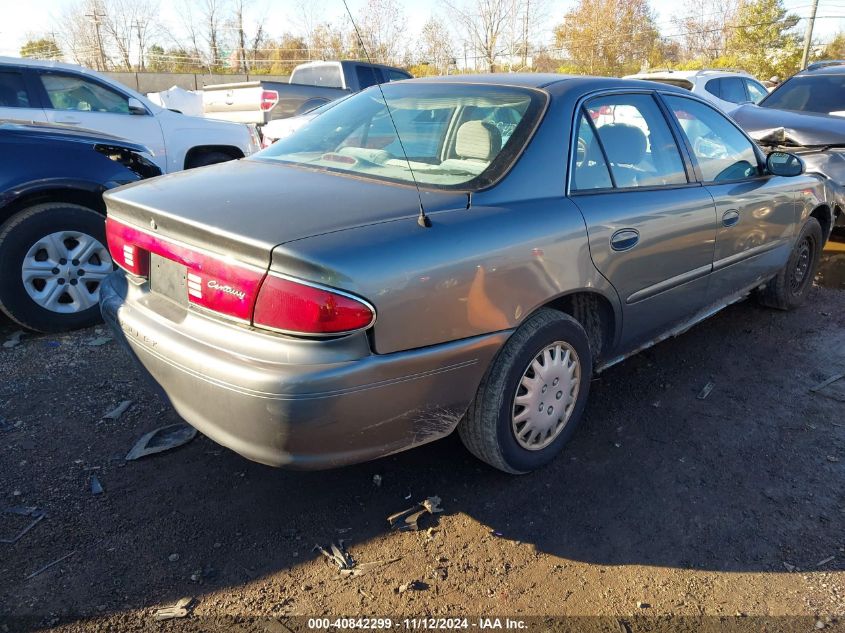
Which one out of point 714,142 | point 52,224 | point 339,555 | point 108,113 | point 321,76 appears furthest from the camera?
point 321,76

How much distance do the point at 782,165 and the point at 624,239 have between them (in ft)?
6.17

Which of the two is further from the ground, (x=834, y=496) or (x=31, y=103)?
(x=31, y=103)

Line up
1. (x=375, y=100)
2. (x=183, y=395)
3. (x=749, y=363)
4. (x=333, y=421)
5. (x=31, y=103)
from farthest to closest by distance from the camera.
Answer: (x=31, y=103), (x=749, y=363), (x=375, y=100), (x=183, y=395), (x=333, y=421)

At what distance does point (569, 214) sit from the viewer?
2.63 metres

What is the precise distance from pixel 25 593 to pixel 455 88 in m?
2.65

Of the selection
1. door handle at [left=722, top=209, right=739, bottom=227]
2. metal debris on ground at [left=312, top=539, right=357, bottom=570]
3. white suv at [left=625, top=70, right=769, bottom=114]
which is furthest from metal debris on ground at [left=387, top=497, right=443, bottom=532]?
white suv at [left=625, top=70, right=769, bottom=114]

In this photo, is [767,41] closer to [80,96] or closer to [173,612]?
[80,96]

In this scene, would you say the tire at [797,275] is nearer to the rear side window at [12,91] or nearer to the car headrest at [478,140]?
the car headrest at [478,140]

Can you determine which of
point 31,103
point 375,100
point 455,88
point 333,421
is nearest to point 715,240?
point 455,88

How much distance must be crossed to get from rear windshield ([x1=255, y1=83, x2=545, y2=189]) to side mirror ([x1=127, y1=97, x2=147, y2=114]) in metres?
4.71

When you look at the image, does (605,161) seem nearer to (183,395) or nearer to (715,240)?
(715,240)

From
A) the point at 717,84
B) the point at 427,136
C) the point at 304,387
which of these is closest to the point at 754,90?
the point at 717,84

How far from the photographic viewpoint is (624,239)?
2.86 metres

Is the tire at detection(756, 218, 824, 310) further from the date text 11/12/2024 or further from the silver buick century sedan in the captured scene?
the date text 11/12/2024
